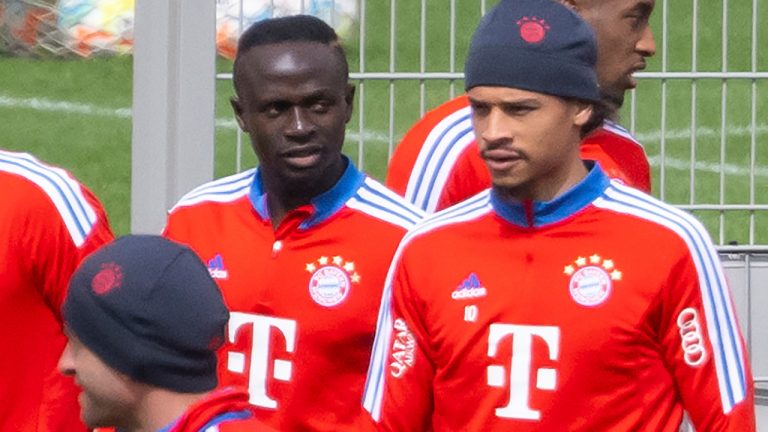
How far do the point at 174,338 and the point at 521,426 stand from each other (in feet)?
3.48

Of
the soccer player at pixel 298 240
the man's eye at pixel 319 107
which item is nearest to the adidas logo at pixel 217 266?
the soccer player at pixel 298 240

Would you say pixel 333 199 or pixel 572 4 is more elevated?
pixel 572 4

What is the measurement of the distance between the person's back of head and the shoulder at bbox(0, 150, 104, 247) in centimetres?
119

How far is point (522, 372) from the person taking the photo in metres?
4.47

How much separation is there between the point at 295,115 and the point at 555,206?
0.68 meters

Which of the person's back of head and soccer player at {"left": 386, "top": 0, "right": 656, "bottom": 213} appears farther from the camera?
soccer player at {"left": 386, "top": 0, "right": 656, "bottom": 213}

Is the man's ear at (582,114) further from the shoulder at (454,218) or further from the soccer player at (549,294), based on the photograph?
the shoulder at (454,218)

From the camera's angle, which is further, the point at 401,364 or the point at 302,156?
the point at 302,156

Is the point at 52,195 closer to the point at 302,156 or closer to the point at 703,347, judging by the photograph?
the point at 302,156

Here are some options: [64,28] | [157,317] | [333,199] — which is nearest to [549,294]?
[333,199]

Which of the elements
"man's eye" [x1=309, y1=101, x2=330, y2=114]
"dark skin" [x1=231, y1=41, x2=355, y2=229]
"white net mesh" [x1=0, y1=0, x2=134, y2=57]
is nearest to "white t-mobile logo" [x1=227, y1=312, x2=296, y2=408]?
"dark skin" [x1=231, y1=41, x2=355, y2=229]

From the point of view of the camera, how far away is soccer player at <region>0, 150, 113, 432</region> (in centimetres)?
486

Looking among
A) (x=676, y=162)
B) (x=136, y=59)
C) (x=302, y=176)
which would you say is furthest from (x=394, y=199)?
(x=676, y=162)

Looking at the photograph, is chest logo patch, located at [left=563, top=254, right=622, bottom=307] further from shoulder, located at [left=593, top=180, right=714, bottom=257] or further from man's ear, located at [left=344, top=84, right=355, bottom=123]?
man's ear, located at [left=344, top=84, right=355, bottom=123]
